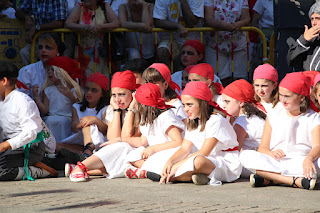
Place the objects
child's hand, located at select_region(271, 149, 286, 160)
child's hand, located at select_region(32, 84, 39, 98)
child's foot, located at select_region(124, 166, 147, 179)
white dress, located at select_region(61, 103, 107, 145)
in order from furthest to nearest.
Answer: child's hand, located at select_region(32, 84, 39, 98) < white dress, located at select_region(61, 103, 107, 145) < child's foot, located at select_region(124, 166, 147, 179) < child's hand, located at select_region(271, 149, 286, 160)

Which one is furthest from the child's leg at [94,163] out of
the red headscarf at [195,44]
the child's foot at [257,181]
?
the red headscarf at [195,44]

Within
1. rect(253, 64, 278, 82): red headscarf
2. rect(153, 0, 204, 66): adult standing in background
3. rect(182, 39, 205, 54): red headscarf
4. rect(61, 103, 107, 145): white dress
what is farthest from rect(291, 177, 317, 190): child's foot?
rect(153, 0, 204, 66): adult standing in background

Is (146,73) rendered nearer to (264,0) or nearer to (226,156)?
(226,156)

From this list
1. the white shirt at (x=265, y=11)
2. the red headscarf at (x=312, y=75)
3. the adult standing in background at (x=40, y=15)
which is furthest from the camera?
the white shirt at (x=265, y=11)

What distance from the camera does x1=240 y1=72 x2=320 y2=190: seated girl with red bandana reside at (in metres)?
5.51

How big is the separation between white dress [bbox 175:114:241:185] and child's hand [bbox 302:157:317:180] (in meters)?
0.78

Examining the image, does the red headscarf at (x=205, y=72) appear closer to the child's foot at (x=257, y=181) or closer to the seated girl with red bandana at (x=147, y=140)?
the seated girl with red bandana at (x=147, y=140)

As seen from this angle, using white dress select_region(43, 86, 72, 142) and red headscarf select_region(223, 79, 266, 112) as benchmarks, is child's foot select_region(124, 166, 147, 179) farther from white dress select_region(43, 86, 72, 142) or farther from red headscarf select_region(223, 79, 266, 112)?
white dress select_region(43, 86, 72, 142)

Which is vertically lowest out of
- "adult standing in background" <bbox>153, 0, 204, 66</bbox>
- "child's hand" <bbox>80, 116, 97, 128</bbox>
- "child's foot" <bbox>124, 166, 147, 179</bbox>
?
"child's foot" <bbox>124, 166, 147, 179</bbox>

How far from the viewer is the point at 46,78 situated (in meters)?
8.27

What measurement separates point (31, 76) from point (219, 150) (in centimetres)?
339

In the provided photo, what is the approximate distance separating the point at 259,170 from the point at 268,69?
5.42ft

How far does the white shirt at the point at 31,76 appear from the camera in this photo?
8.27 meters

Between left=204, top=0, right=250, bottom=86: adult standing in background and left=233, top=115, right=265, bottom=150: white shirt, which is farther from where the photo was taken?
left=204, top=0, right=250, bottom=86: adult standing in background
